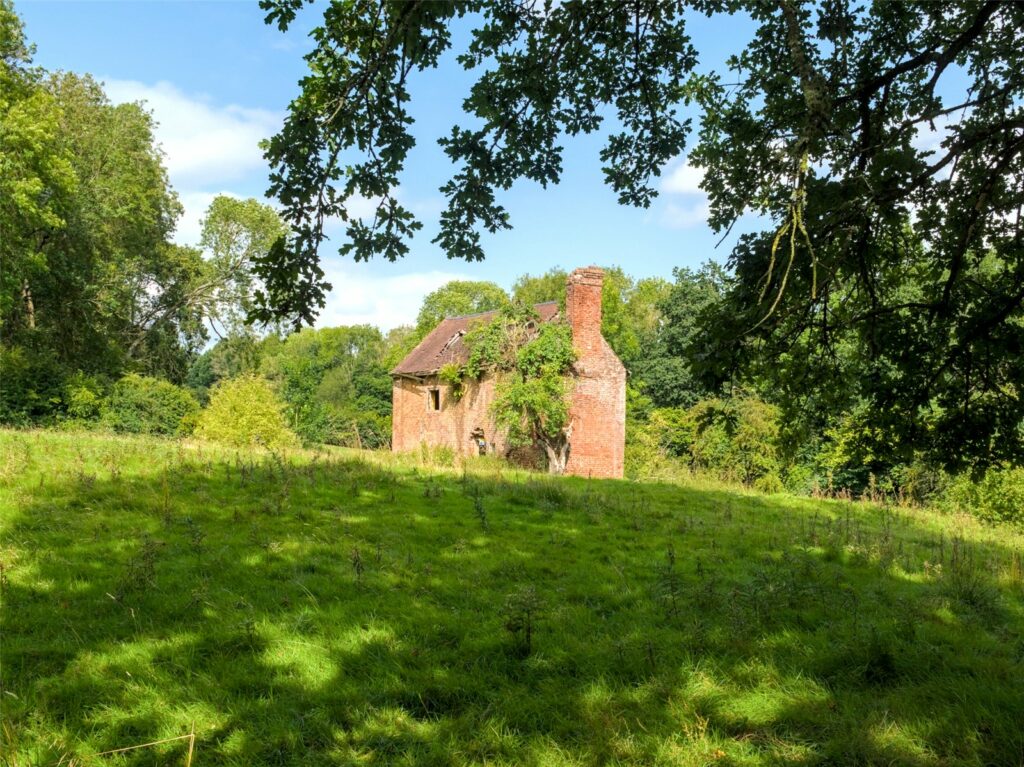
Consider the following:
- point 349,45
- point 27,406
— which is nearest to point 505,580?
point 349,45

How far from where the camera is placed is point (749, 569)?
26.5 ft

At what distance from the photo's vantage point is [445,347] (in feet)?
121

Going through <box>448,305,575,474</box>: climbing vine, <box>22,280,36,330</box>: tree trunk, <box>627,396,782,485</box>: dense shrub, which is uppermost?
<box>22,280,36,330</box>: tree trunk

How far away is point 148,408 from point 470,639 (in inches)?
1261

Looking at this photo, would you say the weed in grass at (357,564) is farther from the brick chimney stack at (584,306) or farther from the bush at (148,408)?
the bush at (148,408)

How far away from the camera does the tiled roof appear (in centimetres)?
3369

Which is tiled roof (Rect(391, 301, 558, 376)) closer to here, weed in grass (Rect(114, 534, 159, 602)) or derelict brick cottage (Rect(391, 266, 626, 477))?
derelict brick cottage (Rect(391, 266, 626, 477))

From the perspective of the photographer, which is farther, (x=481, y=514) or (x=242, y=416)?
(x=242, y=416)

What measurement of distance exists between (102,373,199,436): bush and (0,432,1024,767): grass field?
23.9 metres

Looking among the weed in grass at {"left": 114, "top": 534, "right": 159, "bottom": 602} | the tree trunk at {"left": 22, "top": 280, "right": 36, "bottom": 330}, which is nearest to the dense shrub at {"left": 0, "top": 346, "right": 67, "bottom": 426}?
the tree trunk at {"left": 22, "top": 280, "right": 36, "bottom": 330}

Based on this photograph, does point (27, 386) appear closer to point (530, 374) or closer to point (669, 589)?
point (530, 374)

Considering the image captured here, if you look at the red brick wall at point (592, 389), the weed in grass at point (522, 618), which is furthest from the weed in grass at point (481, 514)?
the red brick wall at point (592, 389)

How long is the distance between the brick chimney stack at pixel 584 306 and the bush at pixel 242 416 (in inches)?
533

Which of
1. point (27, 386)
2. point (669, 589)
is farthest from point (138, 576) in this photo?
point (27, 386)
